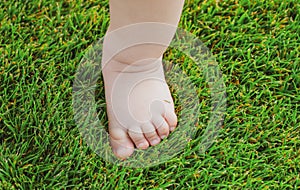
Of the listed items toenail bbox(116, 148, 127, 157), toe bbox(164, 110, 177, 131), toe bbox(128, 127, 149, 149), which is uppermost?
toe bbox(164, 110, 177, 131)

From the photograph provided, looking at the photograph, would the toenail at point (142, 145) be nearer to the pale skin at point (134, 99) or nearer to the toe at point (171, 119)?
the pale skin at point (134, 99)

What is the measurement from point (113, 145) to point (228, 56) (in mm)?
634

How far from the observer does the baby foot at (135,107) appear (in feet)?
5.50

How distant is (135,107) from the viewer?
1.71 metres

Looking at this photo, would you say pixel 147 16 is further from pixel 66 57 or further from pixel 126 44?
pixel 66 57

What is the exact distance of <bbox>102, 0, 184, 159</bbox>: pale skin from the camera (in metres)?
1.65

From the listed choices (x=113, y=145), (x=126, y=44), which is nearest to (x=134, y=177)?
(x=113, y=145)

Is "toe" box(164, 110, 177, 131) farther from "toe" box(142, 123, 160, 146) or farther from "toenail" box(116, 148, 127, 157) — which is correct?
"toenail" box(116, 148, 127, 157)

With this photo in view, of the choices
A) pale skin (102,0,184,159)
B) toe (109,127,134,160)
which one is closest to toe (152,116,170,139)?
pale skin (102,0,184,159)

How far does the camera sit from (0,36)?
190 centimetres

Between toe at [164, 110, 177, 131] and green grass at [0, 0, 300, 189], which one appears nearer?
green grass at [0, 0, 300, 189]

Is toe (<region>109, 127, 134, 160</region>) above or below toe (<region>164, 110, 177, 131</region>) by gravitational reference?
below

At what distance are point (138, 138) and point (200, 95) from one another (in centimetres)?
32

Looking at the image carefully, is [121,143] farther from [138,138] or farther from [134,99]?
[134,99]
